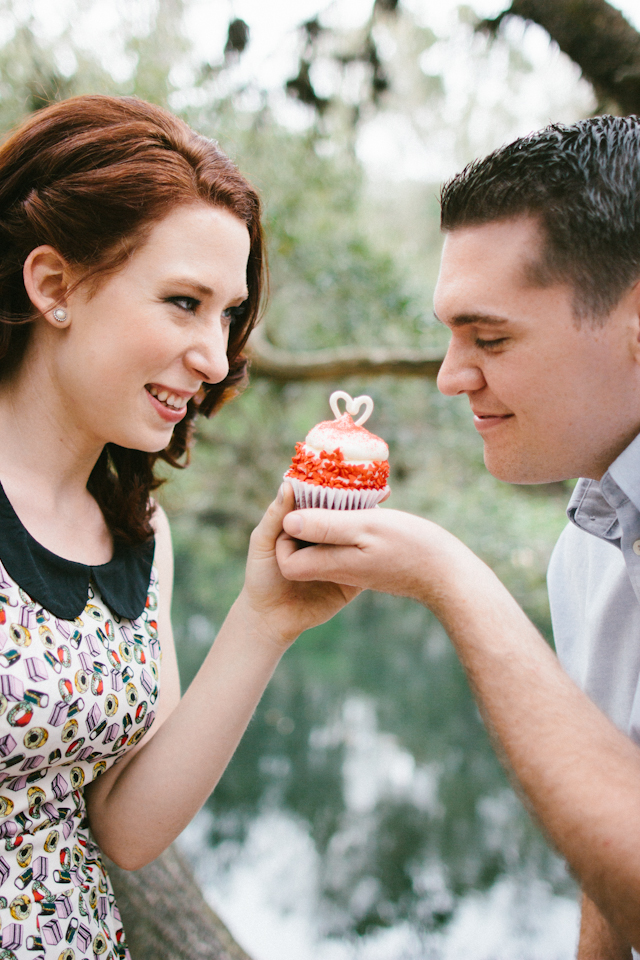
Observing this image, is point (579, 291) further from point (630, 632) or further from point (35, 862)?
point (35, 862)

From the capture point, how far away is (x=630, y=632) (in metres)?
1.82

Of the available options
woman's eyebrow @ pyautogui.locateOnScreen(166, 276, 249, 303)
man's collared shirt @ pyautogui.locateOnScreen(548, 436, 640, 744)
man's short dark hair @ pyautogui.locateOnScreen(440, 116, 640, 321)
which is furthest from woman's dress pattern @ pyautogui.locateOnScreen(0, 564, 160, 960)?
man's short dark hair @ pyautogui.locateOnScreen(440, 116, 640, 321)

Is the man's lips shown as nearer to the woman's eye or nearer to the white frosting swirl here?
the white frosting swirl

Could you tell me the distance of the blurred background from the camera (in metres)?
4.36

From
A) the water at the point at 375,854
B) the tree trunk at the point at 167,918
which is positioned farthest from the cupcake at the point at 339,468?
the water at the point at 375,854

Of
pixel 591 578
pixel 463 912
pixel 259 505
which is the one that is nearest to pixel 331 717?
pixel 463 912

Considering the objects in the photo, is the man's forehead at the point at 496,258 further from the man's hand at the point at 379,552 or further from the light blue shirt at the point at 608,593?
the man's hand at the point at 379,552

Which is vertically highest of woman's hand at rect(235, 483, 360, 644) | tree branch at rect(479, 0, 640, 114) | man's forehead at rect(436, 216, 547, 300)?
tree branch at rect(479, 0, 640, 114)

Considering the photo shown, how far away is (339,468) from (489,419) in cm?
45

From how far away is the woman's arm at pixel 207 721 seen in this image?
1838 mm

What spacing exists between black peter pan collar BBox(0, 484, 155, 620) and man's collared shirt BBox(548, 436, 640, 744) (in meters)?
1.22

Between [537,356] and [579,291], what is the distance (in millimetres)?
177

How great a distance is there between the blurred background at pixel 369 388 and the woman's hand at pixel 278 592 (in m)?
2.06

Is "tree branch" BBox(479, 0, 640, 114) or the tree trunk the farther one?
"tree branch" BBox(479, 0, 640, 114)
